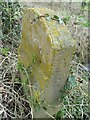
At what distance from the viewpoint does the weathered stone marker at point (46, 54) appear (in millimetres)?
2045

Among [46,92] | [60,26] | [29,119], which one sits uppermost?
[60,26]

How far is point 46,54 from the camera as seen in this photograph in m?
2.12

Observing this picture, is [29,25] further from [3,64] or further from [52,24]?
[3,64]

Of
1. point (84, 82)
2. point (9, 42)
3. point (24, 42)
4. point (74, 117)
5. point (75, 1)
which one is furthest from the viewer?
point (75, 1)

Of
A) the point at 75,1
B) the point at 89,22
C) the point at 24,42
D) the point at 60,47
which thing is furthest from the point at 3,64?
the point at 75,1

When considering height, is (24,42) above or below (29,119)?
above

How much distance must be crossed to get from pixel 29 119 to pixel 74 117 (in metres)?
0.59

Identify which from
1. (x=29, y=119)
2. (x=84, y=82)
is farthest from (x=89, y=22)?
(x=29, y=119)

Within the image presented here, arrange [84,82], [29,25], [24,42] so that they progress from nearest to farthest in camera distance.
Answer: [29,25]
[24,42]
[84,82]

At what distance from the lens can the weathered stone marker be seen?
80.5 inches

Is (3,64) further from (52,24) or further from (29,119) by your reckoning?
(52,24)

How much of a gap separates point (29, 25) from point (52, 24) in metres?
0.37

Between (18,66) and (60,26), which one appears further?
(18,66)

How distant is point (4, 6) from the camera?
153 inches
